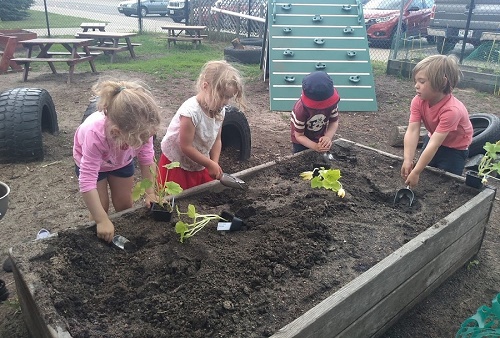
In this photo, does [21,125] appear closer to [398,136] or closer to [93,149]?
[93,149]

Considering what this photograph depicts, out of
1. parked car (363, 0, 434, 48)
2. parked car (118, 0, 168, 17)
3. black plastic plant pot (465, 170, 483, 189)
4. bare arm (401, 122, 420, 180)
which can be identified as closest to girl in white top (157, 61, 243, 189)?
bare arm (401, 122, 420, 180)

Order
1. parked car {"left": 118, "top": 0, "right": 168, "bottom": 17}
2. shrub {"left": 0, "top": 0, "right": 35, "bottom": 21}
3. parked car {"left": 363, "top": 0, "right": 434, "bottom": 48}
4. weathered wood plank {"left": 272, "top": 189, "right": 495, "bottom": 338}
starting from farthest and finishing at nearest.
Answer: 1. parked car {"left": 118, "top": 0, "right": 168, "bottom": 17}
2. shrub {"left": 0, "top": 0, "right": 35, "bottom": 21}
3. parked car {"left": 363, "top": 0, "right": 434, "bottom": 48}
4. weathered wood plank {"left": 272, "top": 189, "right": 495, "bottom": 338}

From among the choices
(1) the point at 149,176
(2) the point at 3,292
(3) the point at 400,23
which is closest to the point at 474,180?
(1) the point at 149,176

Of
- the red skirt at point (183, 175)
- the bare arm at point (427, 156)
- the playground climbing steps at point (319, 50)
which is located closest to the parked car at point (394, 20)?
the playground climbing steps at point (319, 50)

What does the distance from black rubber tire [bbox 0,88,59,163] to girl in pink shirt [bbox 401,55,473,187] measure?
3.52 m

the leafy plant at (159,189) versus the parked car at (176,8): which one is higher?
the parked car at (176,8)

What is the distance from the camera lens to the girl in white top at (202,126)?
108 inches

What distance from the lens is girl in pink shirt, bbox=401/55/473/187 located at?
3.03 meters

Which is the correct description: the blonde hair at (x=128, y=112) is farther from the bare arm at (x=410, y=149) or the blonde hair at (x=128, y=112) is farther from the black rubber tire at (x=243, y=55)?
the black rubber tire at (x=243, y=55)

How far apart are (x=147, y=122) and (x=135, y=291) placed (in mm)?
815

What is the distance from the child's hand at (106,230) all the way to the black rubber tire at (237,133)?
83.4 inches

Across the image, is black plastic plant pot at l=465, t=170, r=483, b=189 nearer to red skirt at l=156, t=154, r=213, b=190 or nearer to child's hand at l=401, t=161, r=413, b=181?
child's hand at l=401, t=161, r=413, b=181

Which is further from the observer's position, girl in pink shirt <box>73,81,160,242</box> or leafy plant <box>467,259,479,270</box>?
leafy plant <box>467,259,479,270</box>

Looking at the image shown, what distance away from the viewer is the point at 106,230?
2.25 metres
